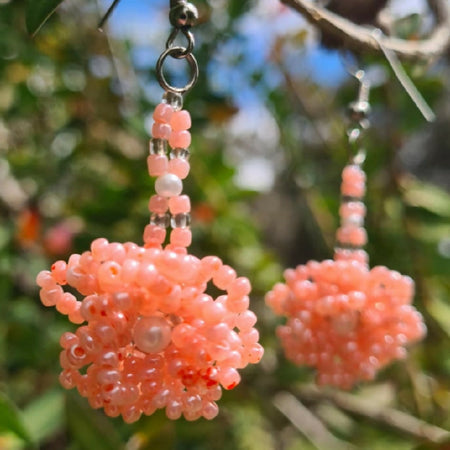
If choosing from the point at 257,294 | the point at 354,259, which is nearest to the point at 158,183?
the point at 354,259

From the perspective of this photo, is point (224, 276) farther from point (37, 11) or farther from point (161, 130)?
point (37, 11)

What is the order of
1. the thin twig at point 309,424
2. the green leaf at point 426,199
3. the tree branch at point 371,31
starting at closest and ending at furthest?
1. the tree branch at point 371,31
2. the green leaf at point 426,199
3. the thin twig at point 309,424

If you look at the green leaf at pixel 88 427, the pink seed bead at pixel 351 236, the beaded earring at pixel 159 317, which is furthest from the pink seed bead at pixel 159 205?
the green leaf at pixel 88 427

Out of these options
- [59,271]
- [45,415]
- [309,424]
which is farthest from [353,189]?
[309,424]

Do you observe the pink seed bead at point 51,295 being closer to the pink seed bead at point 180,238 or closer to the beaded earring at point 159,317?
the beaded earring at point 159,317

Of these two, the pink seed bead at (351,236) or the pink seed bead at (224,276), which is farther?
the pink seed bead at (351,236)

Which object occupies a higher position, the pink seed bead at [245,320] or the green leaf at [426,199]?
the pink seed bead at [245,320]

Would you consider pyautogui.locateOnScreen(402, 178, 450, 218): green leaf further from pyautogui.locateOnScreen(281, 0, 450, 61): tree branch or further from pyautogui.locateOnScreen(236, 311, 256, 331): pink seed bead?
pyautogui.locateOnScreen(236, 311, 256, 331): pink seed bead
